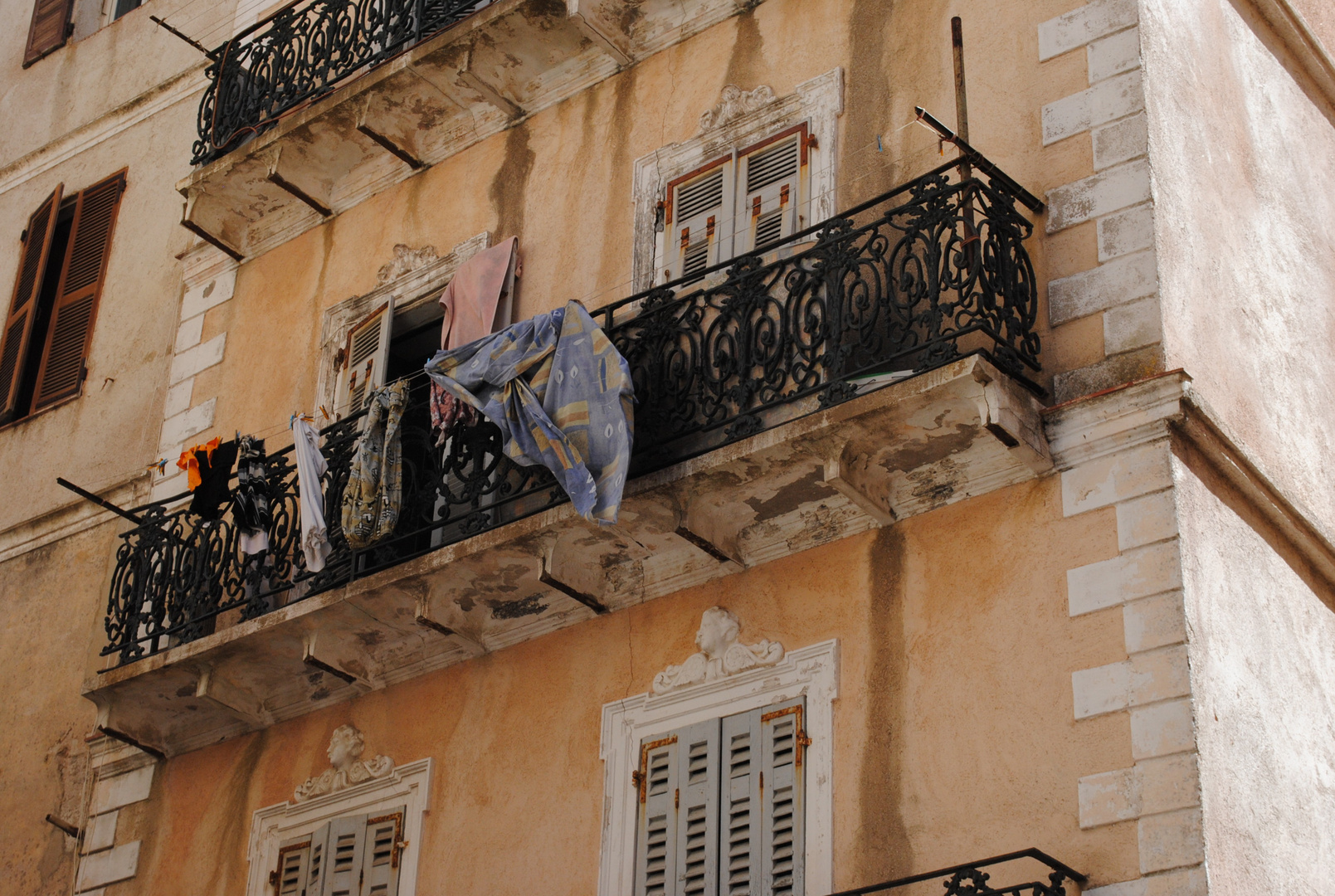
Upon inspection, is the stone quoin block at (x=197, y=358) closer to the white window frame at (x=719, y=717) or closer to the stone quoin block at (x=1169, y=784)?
the white window frame at (x=719, y=717)

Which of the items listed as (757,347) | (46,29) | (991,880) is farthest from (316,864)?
(46,29)

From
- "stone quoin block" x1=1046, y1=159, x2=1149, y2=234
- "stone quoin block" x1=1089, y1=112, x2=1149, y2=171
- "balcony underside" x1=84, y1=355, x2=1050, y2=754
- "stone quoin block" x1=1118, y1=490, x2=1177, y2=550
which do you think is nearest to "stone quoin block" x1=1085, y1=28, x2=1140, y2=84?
"stone quoin block" x1=1089, y1=112, x2=1149, y2=171

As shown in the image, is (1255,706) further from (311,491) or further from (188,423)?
(188,423)

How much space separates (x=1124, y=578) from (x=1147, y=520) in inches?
10.7

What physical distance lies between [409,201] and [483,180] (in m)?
0.66

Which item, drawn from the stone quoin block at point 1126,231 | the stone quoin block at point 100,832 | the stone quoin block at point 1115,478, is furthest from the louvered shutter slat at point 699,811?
the stone quoin block at point 100,832

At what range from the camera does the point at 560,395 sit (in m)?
10.2

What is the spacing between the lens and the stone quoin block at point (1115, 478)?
8688 millimetres

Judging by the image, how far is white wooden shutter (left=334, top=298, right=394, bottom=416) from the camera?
12.2 m

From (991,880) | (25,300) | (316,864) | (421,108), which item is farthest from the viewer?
(25,300)

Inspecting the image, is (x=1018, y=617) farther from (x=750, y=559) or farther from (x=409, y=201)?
(x=409, y=201)

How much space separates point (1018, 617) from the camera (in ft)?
29.0

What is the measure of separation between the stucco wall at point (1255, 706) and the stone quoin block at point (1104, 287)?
92cm

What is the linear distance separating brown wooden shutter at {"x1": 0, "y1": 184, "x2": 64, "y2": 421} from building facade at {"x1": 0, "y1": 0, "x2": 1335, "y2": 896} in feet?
2.66
